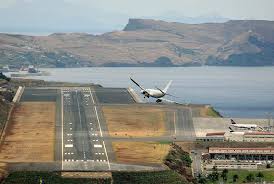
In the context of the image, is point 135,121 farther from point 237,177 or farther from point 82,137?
point 237,177

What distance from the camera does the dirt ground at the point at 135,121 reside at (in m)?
162

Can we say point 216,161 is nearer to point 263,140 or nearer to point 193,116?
point 263,140

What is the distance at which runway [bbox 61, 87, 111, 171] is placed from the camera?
131625mm

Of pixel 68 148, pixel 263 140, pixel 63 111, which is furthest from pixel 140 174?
pixel 63 111

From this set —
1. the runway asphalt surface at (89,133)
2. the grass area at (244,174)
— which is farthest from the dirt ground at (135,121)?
the grass area at (244,174)

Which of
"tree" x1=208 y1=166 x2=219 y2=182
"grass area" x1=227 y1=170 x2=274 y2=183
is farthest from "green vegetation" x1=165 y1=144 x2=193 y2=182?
"grass area" x1=227 y1=170 x2=274 y2=183

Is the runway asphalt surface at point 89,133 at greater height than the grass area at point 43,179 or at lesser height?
greater

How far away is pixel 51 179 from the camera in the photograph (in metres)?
120

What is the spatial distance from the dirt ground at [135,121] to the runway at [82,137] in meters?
2.85

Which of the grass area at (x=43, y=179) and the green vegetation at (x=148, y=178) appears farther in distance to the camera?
the green vegetation at (x=148, y=178)

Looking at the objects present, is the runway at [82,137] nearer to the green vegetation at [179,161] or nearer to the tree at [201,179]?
the green vegetation at [179,161]

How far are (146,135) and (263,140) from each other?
21545mm

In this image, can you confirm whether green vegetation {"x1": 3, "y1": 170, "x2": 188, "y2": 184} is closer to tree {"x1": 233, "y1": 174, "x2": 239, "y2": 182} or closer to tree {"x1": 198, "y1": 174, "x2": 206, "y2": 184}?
tree {"x1": 198, "y1": 174, "x2": 206, "y2": 184}

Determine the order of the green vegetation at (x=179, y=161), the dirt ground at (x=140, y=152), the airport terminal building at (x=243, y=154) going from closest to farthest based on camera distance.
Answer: the green vegetation at (x=179, y=161), the dirt ground at (x=140, y=152), the airport terminal building at (x=243, y=154)
